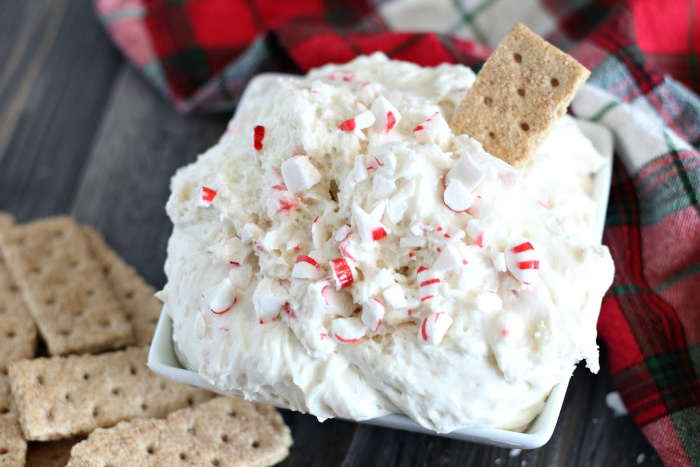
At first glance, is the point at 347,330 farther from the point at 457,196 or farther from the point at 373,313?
the point at 457,196

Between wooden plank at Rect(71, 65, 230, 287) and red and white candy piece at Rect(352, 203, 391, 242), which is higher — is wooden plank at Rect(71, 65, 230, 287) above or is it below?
below

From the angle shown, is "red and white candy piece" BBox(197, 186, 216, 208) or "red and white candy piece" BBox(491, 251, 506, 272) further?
"red and white candy piece" BBox(197, 186, 216, 208)

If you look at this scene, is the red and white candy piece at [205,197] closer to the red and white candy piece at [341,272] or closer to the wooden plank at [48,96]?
the red and white candy piece at [341,272]

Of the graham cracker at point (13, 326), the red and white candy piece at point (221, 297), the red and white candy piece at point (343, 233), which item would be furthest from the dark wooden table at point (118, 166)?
the red and white candy piece at point (343, 233)

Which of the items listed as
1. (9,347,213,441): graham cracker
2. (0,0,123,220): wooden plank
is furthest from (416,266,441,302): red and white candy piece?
(0,0,123,220): wooden plank

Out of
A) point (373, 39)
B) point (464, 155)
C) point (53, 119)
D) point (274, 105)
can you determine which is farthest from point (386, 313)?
point (53, 119)

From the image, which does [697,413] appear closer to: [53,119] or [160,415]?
[160,415]

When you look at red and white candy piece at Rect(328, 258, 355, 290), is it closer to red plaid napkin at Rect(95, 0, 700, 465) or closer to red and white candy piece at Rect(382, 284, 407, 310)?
red and white candy piece at Rect(382, 284, 407, 310)

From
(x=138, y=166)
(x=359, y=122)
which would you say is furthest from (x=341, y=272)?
(x=138, y=166)
